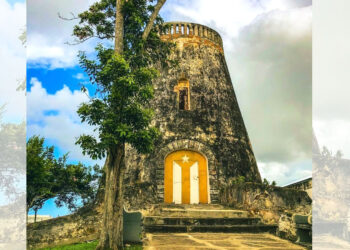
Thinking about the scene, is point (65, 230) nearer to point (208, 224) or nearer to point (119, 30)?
point (208, 224)

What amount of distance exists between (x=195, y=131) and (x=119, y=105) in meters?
6.98

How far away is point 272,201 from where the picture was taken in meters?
9.45

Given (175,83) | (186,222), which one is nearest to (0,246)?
(186,222)

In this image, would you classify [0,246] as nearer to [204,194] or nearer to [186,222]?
[186,222]

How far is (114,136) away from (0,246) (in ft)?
11.3

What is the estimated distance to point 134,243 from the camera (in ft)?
24.0

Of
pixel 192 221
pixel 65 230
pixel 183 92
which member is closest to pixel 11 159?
pixel 65 230

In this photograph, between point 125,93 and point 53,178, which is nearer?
point 125,93

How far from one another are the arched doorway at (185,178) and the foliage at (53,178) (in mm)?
2658

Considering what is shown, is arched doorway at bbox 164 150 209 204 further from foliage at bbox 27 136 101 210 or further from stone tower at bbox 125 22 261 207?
foliage at bbox 27 136 101 210

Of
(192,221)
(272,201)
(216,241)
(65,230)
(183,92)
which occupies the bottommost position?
(65,230)

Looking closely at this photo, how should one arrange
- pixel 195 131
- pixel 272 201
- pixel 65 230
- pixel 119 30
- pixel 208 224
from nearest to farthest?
1. pixel 119 30
2. pixel 208 224
3. pixel 65 230
4. pixel 272 201
5. pixel 195 131

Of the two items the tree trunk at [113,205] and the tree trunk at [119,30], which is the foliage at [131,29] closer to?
the tree trunk at [119,30]

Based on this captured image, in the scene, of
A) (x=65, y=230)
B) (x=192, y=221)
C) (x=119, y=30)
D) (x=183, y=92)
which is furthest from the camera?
(x=183, y=92)
